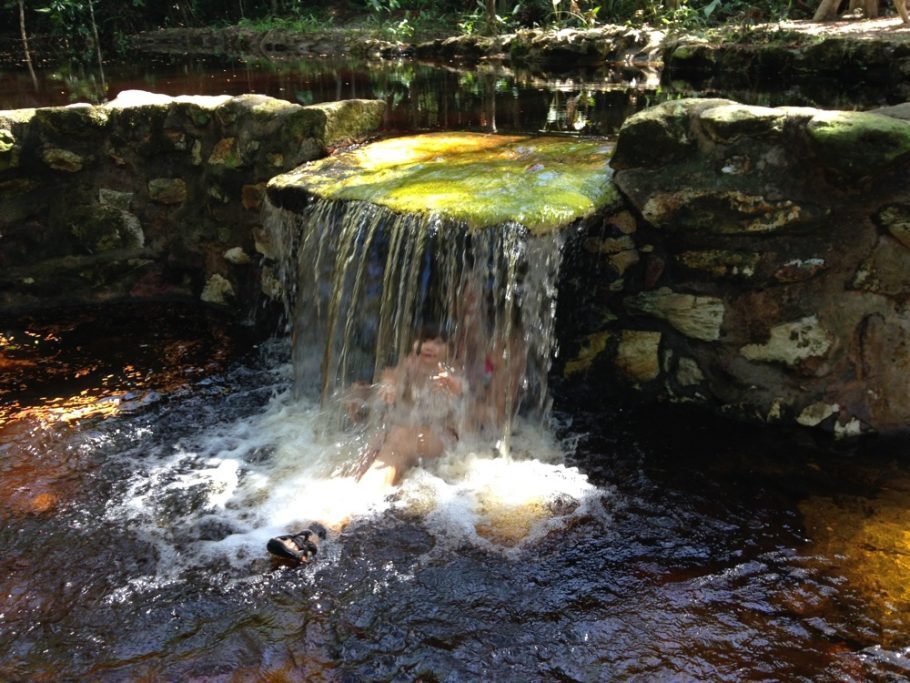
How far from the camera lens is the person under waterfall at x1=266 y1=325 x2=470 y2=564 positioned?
11.8 ft

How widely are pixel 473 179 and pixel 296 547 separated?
2.24 meters

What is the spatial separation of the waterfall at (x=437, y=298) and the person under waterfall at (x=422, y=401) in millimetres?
49

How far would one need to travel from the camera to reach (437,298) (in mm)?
3668

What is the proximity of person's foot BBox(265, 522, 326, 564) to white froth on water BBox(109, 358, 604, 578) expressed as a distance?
9cm

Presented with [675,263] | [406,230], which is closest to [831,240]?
[675,263]

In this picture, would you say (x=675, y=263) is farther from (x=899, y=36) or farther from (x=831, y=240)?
(x=899, y=36)

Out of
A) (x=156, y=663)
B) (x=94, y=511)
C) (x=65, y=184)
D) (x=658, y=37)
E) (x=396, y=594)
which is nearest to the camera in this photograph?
(x=156, y=663)

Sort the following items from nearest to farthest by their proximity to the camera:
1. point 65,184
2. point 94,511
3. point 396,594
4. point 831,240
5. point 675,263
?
1. point 396,594
2. point 94,511
3. point 831,240
4. point 675,263
5. point 65,184

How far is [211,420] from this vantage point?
392 centimetres

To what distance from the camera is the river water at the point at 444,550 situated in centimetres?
242

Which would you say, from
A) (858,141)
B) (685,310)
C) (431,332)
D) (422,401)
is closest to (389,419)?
(422,401)

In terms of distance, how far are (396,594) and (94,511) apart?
1.46 m

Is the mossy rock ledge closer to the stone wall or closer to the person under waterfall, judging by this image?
the person under waterfall

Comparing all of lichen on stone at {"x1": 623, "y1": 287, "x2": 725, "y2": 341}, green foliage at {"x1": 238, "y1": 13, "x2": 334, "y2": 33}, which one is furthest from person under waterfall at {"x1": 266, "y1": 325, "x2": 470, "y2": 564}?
green foliage at {"x1": 238, "y1": 13, "x2": 334, "y2": 33}
